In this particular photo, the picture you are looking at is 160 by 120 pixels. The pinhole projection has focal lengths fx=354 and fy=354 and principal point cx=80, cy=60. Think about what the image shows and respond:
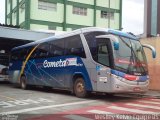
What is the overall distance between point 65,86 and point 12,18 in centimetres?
4109

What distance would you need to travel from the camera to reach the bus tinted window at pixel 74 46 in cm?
1753

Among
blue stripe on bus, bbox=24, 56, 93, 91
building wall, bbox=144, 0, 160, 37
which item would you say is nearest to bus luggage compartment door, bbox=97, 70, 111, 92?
blue stripe on bus, bbox=24, 56, 93, 91

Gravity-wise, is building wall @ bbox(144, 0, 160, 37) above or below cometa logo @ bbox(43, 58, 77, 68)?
above

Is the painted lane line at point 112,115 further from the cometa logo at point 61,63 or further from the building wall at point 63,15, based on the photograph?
the building wall at point 63,15

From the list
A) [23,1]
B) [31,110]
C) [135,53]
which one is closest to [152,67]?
[135,53]

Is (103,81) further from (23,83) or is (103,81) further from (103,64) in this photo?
(23,83)

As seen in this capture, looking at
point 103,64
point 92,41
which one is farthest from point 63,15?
point 103,64

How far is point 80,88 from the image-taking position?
1758cm

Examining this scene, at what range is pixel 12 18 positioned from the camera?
190 feet

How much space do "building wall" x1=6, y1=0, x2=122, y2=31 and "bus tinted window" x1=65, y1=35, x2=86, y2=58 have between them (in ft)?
98.5

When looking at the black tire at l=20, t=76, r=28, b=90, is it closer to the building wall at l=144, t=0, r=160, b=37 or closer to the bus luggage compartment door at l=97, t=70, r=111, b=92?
the bus luggage compartment door at l=97, t=70, r=111, b=92

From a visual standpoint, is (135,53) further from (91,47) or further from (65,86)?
(65,86)

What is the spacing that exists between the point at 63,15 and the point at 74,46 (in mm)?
34693

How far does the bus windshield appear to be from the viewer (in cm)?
1570
